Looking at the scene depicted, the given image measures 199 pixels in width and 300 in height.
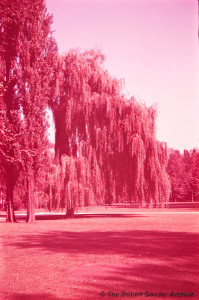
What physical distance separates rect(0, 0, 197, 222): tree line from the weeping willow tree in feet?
0.23

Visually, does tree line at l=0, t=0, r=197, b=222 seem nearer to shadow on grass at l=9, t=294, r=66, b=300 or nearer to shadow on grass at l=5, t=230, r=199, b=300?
shadow on grass at l=5, t=230, r=199, b=300

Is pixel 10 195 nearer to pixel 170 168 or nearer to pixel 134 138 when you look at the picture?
pixel 134 138

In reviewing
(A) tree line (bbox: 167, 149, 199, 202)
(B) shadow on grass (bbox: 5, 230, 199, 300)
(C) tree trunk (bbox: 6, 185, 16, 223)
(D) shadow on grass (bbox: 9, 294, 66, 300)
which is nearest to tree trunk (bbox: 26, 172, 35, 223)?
(C) tree trunk (bbox: 6, 185, 16, 223)

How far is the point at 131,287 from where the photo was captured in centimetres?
659

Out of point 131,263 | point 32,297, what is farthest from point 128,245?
point 32,297

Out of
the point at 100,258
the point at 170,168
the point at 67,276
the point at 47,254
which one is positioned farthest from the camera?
the point at 170,168

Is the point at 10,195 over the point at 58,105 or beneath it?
beneath

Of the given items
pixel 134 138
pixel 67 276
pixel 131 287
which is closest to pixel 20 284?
pixel 67 276

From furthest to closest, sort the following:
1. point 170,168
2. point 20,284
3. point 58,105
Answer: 1. point 170,168
2. point 58,105
3. point 20,284

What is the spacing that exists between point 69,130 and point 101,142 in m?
2.79

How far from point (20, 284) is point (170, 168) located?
266 feet

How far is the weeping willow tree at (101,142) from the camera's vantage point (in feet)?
86.0

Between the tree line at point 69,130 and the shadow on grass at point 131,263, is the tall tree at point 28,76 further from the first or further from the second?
the shadow on grass at point 131,263

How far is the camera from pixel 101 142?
27203mm
